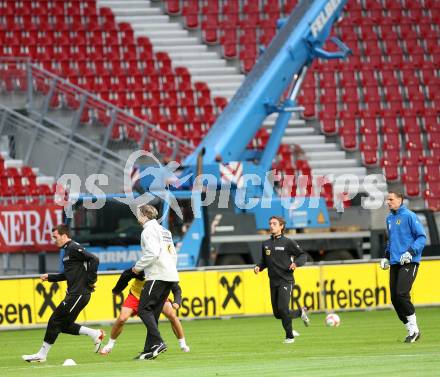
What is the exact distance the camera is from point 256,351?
1617 cm

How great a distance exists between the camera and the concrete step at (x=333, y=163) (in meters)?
34.9

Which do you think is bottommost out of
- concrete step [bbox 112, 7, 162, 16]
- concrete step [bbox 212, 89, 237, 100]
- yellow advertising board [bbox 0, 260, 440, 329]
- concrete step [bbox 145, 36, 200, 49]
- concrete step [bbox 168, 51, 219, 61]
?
yellow advertising board [bbox 0, 260, 440, 329]

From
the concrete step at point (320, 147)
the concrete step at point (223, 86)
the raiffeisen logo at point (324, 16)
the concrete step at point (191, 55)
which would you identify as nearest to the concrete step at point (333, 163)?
the concrete step at point (320, 147)

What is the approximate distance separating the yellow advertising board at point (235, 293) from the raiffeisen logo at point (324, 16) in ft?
20.1

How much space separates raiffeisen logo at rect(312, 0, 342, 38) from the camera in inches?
1115

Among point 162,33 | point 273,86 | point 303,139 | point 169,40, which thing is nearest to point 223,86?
point 169,40

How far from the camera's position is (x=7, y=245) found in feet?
95.0

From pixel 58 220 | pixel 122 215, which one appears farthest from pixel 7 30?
pixel 122 215

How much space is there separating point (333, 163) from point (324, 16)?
7.40m

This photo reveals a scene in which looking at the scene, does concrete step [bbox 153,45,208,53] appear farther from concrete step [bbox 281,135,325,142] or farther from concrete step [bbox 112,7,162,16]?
concrete step [bbox 281,135,325,142]

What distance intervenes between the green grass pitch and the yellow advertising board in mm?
522

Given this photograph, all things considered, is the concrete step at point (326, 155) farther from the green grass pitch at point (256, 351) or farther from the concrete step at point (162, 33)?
the green grass pitch at point (256, 351)

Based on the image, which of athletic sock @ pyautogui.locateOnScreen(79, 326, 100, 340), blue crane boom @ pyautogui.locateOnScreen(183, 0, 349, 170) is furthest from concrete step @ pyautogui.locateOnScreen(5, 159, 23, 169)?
athletic sock @ pyautogui.locateOnScreen(79, 326, 100, 340)

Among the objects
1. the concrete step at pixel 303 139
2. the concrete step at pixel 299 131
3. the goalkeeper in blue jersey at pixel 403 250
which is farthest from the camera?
the concrete step at pixel 299 131
